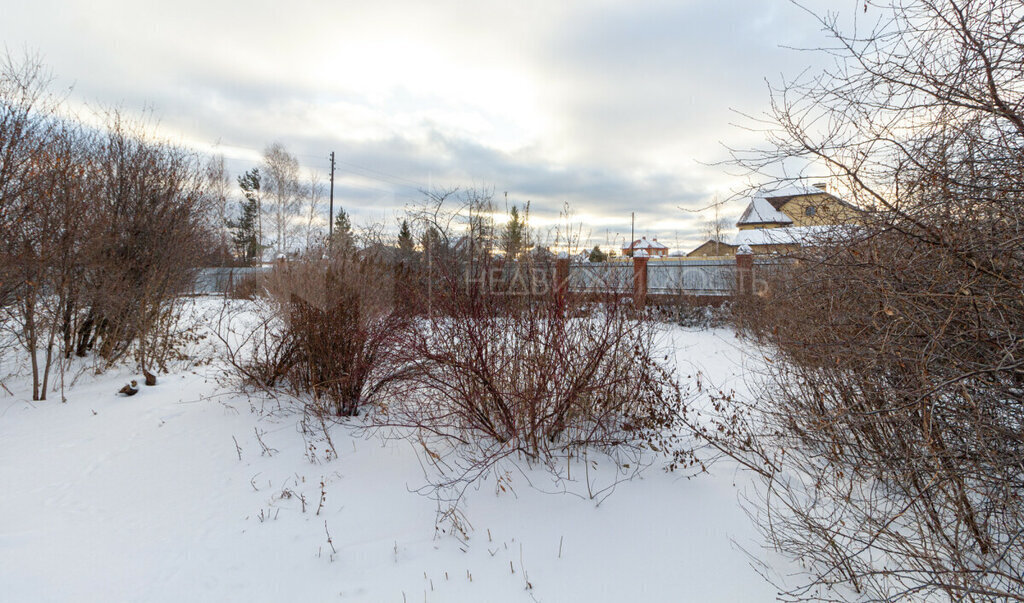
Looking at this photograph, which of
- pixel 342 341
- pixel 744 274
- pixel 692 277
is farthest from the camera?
pixel 692 277

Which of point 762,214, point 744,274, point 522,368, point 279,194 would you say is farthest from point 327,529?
point 279,194

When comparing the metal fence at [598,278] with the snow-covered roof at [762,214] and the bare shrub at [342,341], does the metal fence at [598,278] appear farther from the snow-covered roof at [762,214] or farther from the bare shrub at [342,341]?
the bare shrub at [342,341]

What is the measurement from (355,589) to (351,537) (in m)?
0.43

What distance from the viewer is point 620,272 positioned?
3.69 meters

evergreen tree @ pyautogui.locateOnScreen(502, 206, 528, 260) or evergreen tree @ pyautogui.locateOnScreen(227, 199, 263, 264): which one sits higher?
evergreen tree @ pyautogui.locateOnScreen(227, 199, 263, 264)

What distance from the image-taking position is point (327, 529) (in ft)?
9.35

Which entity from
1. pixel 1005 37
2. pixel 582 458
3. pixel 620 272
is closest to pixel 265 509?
pixel 582 458

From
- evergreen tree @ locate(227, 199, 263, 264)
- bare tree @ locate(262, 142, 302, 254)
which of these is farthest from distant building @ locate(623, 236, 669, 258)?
evergreen tree @ locate(227, 199, 263, 264)

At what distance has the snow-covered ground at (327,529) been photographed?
2393mm

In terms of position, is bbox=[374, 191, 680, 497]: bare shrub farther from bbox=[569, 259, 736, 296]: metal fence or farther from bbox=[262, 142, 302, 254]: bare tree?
bbox=[262, 142, 302, 254]: bare tree

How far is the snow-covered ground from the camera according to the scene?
239 cm

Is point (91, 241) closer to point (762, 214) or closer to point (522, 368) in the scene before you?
point (522, 368)

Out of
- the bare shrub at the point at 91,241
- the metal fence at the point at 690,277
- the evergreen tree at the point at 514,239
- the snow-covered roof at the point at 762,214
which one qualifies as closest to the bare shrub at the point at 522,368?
the evergreen tree at the point at 514,239

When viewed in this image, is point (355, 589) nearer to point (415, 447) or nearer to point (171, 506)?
point (415, 447)
